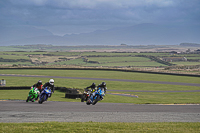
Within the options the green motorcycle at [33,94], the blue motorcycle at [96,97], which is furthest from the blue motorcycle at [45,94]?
the blue motorcycle at [96,97]

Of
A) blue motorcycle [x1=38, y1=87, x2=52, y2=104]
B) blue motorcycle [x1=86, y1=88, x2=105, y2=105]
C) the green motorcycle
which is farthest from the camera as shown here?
the green motorcycle

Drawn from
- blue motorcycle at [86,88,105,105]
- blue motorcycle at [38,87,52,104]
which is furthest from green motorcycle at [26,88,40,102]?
blue motorcycle at [86,88,105,105]

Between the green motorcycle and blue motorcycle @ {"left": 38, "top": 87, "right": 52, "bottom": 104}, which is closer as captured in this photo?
blue motorcycle @ {"left": 38, "top": 87, "right": 52, "bottom": 104}

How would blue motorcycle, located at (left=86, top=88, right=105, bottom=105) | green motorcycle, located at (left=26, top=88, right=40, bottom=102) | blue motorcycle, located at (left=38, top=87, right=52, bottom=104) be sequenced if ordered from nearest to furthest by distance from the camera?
1. blue motorcycle, located at (left=86, top=88, right=105, bottom=105)
2. blue motorcycle, located at (left=38, top=87, right=52, bottom=104)
3. green motorcycle, located at (left=26, top=88, right=40, bottom=102)

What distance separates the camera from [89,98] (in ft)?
78.0

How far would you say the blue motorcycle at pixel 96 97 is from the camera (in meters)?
22.7

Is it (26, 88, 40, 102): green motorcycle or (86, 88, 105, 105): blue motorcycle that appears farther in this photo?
(26, 88, 40, 102): green motorcycle

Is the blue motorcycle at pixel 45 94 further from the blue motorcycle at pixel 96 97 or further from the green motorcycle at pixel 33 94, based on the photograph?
the blue motorcycle at pixel 96 97

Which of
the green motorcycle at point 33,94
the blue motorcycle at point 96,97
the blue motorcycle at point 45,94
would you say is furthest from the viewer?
the green motorcycle at point 33,94

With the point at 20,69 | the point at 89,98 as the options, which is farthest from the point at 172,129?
the point at 20,69

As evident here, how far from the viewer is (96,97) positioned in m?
23.2

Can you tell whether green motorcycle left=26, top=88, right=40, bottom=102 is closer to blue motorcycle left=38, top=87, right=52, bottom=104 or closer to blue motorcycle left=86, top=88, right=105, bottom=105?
blue motorcycle left=38, top=87, right=52, bottom=104

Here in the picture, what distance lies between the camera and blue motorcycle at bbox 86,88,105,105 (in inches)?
893

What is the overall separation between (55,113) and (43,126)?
15.2 feet
